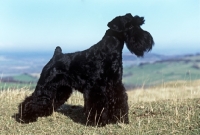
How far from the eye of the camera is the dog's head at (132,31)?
20.6ft

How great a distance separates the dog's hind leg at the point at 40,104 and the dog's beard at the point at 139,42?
1.62m

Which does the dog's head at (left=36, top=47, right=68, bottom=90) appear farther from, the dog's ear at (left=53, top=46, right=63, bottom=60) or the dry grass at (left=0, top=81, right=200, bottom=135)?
the dry grass at (left=0, top=81, right=200, bottom=135)

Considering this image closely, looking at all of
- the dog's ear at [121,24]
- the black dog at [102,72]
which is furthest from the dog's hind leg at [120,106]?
the dog's ear at [121,24]

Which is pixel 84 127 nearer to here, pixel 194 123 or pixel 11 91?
pixel 194 123

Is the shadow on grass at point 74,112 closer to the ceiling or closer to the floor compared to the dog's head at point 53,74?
closer to the floor

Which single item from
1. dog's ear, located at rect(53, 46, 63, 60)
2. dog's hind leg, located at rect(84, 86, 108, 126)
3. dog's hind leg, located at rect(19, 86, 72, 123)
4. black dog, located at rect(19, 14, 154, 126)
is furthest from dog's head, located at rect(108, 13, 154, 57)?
dog's hind leg, located at rect(19, 86, 72, 123)

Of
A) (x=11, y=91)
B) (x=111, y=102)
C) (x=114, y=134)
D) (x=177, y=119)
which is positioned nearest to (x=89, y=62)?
(x=111, y=102)

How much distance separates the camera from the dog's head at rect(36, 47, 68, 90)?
6605 millimetres

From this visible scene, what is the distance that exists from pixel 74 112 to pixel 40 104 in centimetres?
100

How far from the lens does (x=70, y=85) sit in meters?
6.60

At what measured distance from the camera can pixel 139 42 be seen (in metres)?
6.40

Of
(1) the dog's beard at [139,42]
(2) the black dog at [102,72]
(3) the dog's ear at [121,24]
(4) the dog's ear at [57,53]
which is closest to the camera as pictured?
(2) the black dog at [102,72]

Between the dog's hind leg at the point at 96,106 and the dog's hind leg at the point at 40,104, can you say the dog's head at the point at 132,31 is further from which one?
the dog's hind leg at the point at 40,104

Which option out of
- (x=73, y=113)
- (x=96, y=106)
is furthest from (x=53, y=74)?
(x=73, y=113)
